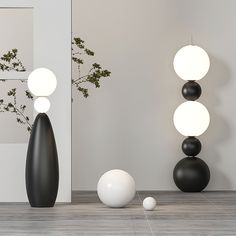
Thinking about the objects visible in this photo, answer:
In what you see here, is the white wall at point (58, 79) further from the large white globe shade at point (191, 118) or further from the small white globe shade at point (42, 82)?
the large white globe shade at point (191, 118)

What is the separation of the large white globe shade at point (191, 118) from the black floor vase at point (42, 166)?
57.7 inches

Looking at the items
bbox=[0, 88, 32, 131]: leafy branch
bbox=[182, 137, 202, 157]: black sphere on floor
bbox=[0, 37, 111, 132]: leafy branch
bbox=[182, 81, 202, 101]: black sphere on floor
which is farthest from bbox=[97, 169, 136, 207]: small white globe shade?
bbox=[182, 81, 202, 101]: black sphere on floor

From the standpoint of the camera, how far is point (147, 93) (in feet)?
18.8

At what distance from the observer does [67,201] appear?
4.45m

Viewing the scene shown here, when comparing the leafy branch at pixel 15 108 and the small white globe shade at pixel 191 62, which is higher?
the small white globe shade at pixel 191 62

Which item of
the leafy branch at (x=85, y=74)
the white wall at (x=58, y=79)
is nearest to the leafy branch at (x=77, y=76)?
the leafy branch at (x=85, y=74)

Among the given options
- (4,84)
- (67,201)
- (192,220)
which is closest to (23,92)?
(4,84)

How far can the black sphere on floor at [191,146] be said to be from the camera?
17.9 feet

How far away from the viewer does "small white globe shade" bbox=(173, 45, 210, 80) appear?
5.33 meters

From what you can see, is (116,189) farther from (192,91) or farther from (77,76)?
(77,76)

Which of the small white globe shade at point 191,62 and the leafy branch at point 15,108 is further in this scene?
the small white globe shade at point 191,62

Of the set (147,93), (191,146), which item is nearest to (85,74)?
(147,93)

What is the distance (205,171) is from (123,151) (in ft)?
2.49

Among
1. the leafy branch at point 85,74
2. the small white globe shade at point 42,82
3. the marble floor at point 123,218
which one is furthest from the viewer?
the leafy branch at point 85,74
